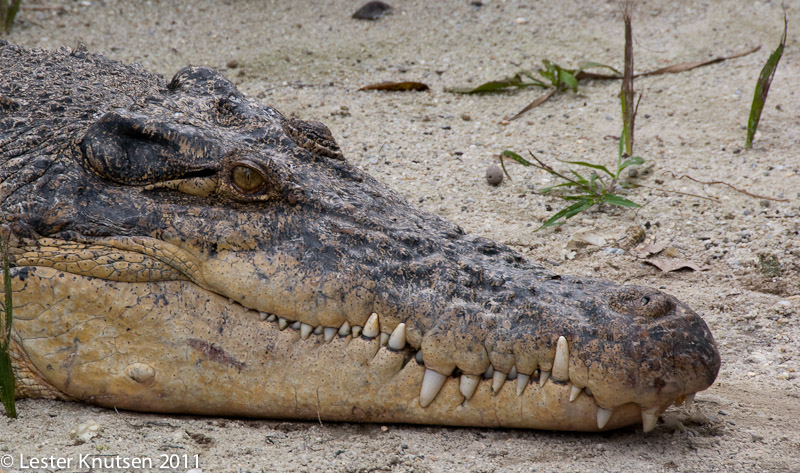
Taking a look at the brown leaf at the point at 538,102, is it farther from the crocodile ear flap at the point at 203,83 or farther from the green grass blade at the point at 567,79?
the crocodile ear flap at the point at 203,83

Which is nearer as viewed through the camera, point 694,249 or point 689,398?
point 689,398

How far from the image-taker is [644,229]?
429 cm

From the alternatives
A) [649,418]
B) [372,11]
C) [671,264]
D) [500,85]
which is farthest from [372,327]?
[372,11]

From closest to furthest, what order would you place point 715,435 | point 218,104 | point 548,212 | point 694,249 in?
point 715,435, point 218,104, point 694,249, point 548,212

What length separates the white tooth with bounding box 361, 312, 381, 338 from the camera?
250 centimetres

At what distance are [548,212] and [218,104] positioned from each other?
7.27 ft

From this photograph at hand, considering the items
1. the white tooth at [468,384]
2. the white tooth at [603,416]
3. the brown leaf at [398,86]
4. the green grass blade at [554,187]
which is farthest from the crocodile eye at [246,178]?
the brown leaf at [398,86]

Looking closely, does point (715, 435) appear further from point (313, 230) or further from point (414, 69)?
point (414, 69)

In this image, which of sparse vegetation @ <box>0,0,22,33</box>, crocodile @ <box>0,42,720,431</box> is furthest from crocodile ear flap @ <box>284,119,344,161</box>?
sparse vegetation @ <box>0,0,22,33</box>

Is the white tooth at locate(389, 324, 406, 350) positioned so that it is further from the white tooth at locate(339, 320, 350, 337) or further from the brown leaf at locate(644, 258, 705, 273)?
the brown leaf at locate(644, 258, 705, 273)

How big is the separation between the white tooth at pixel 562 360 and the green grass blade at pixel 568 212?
1928 millimetres

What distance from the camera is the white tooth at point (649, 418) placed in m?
2.39

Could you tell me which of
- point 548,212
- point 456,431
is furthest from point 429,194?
point 456,431

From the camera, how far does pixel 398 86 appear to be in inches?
248
